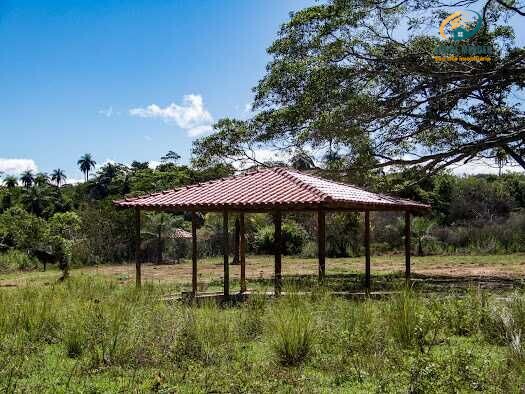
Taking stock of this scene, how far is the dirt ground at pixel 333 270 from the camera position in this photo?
1719cm

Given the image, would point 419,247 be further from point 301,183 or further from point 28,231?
point 28,231

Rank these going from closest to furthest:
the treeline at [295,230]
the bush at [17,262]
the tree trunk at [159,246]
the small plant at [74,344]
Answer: the small plant at [74,344], the bush at [17,262], the treeline at [295,230], the tree trunk at [159,246]

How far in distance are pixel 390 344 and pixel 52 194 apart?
5002 cm

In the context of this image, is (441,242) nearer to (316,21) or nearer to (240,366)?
(316,21)

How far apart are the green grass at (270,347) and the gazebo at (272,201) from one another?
3.66 meters

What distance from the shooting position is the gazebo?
39.1ft

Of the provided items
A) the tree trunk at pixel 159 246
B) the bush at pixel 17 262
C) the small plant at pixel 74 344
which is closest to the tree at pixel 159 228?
the tree trunk at pixel 159 246

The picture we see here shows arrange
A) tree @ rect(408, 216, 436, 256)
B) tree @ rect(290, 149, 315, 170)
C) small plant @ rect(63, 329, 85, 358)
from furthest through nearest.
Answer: tree @ rect(408, 216, 436, 256) → tree @ rect(290, 149, 315, 170) → small plant @ rect(63, 329, 85, 358)

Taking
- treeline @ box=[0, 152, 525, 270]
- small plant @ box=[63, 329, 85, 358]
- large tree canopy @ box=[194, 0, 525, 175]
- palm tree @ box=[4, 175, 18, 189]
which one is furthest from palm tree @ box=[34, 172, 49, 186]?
small plant @ box=[63, 329, 85, 358]

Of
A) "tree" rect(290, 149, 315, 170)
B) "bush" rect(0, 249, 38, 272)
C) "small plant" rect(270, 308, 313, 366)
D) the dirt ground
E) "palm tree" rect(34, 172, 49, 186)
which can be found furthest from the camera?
"palm tree" rect(34, 172, 49, 186)

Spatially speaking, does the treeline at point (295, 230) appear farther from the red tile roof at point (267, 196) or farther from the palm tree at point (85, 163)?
the palm tree at point (85, 163)

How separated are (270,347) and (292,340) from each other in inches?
13.6

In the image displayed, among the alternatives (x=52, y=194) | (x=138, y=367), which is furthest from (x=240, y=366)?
(x=52, y=194)

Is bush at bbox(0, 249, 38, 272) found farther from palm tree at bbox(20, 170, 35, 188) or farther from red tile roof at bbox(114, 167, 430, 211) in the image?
palm tree at bbox(20, 170, 35, 188)
